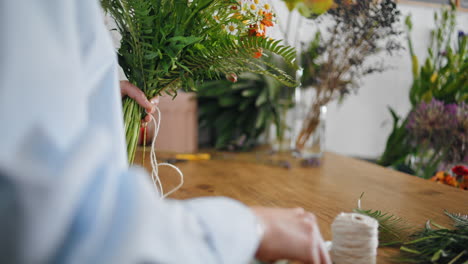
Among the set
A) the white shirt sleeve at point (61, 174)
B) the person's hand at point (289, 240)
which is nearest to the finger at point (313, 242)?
the person's hand at point (289, 240)

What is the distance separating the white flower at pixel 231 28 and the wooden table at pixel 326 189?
334 millimetres

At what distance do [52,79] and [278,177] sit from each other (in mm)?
737

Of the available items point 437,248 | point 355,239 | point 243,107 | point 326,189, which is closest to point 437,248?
point 437,248

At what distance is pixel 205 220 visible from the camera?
1.01 feet

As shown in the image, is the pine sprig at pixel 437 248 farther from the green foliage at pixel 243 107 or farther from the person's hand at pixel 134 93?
the green foliage at pixel 243 107

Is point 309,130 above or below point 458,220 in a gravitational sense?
above

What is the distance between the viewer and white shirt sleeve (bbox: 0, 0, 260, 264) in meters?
0.22

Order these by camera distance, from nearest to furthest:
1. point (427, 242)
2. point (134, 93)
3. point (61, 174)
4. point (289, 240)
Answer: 1. point (61, 174)
2. point (289, 240)
3. point (427, 242)
4. point (134, 93)

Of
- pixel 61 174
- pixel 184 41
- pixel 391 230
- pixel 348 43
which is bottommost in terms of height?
pixel 391 230

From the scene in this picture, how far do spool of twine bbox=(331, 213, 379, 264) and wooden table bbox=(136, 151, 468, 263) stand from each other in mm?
54

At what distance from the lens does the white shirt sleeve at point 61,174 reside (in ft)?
0.74

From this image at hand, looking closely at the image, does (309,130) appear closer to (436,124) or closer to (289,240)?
(436,124)

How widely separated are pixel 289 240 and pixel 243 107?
106 cm

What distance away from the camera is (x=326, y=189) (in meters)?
0.78
